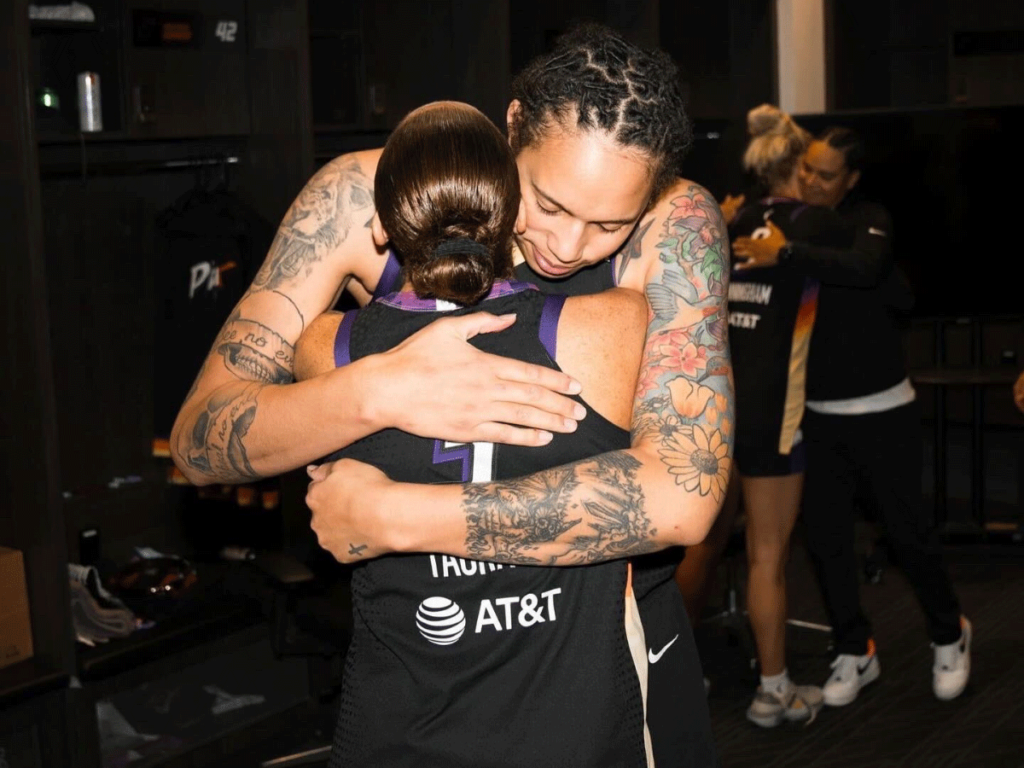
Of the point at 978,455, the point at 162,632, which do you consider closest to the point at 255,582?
the point at 162,632

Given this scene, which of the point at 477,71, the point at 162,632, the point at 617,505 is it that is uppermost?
the point at 477,71

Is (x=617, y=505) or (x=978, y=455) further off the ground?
(x=617, y=505)

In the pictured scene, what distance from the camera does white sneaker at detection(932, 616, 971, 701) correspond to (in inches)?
146

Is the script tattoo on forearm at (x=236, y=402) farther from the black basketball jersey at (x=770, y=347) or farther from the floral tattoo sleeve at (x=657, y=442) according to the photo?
the black basketball jersey at (x=770, y=347)

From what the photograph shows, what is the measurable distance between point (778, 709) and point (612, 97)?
2.62 metres

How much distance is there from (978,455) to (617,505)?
4222 mm

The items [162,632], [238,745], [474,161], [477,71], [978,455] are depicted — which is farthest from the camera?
[978,455]

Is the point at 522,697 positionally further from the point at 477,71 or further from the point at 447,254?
the point at 477,71

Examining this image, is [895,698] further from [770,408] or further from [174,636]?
[174,636]

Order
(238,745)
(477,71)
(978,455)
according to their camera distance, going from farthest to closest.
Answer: (978,455) < (477,71) < (238,745)

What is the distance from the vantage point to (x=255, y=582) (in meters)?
3.58

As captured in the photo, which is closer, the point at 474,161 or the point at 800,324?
the point at 474,161

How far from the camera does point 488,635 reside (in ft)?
4.27

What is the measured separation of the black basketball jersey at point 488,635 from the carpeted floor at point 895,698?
222 cm
